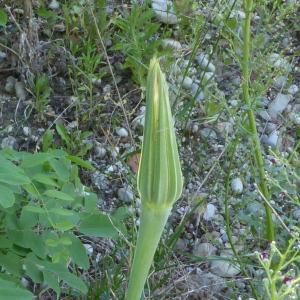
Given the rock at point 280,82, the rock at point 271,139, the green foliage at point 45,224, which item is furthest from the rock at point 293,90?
the green foliage at point 45,224

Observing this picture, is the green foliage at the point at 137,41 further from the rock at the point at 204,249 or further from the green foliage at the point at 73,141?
the rock at the point at 204,249

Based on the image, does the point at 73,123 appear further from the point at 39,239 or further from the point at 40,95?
the point at 39,239

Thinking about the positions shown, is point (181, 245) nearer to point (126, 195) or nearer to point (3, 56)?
point (126, 195)

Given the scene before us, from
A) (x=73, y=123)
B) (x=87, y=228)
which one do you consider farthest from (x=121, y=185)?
(x=87, y=228)

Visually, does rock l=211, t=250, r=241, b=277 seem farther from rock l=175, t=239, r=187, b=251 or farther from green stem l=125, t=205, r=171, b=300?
green stem l=125, t=205, r=171, b=300

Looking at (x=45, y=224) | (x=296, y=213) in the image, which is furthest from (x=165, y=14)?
(x=45, y=224)

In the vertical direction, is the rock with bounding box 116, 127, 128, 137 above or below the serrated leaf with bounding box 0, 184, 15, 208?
below

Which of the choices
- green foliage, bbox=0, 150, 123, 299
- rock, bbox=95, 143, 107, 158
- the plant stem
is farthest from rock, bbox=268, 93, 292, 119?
green foliage, bbox=0, 150, 123, 299
